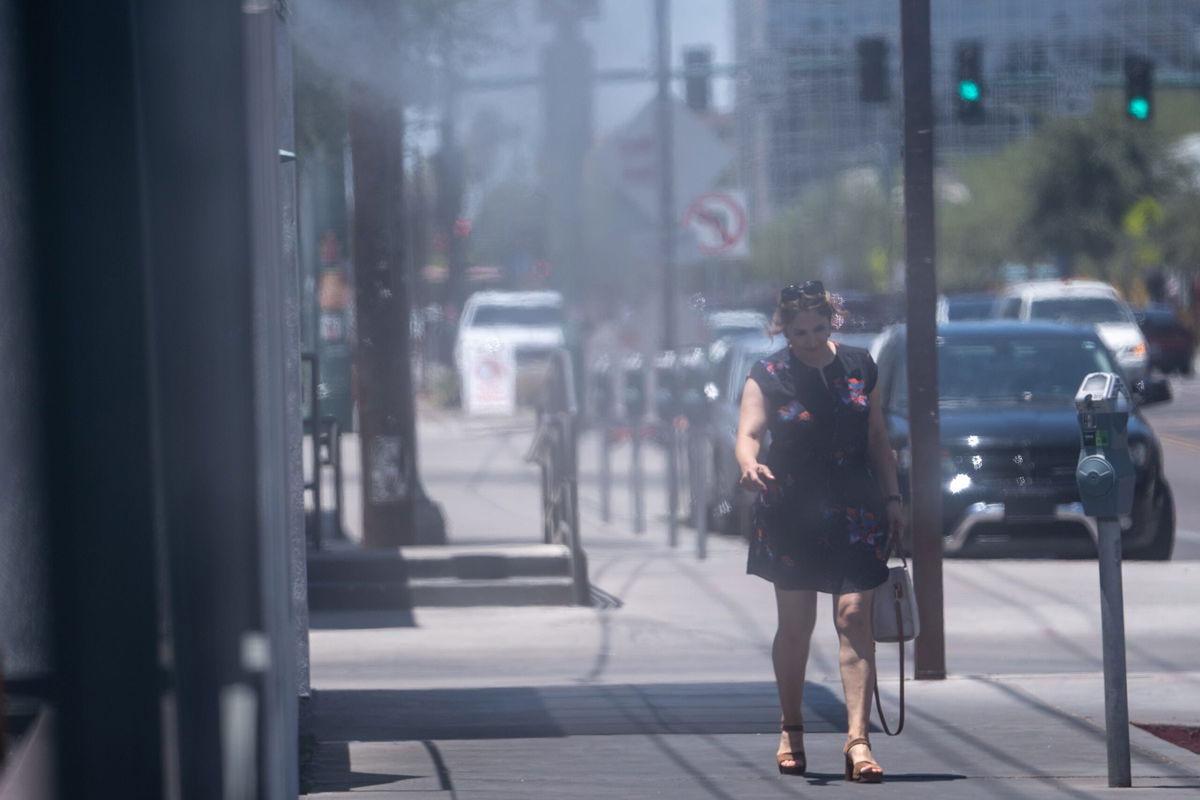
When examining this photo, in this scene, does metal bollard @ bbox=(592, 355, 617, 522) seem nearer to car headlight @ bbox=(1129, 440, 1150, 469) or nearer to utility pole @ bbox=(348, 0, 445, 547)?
utility pole @ bbox=(348, 0, 445, 547)

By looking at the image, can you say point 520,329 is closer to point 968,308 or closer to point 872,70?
point 968,308

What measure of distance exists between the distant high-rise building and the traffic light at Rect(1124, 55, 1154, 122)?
0.55 metres

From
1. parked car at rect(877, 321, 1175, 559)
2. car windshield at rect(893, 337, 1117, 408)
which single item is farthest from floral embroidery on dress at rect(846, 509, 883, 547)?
car windshield at rect(893, 337, 1117, 408)

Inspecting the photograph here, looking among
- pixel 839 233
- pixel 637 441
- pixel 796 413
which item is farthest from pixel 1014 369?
pixel 839 233

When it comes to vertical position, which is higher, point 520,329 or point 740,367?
point 520,329

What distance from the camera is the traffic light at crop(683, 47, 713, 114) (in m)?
25.9

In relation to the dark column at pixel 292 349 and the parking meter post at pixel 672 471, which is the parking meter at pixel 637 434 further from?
the dark column at pixel 292 349

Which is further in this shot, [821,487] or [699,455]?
[699,455]

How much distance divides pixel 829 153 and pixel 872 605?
88067 mm

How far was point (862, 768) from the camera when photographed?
225 inches

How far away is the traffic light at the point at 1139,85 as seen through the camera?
81.9 ft

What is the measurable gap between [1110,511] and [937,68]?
45.9m

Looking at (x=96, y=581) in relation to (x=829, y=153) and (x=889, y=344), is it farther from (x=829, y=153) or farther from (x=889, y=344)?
(x=829, y=153)


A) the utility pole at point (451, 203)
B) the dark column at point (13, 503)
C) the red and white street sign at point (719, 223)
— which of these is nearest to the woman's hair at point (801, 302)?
the dark column at point (13, 503)
